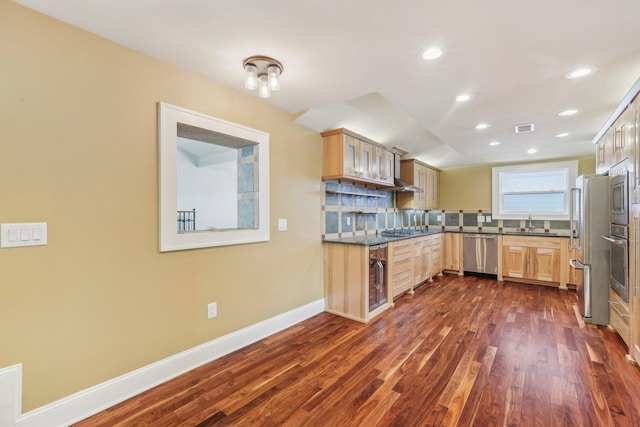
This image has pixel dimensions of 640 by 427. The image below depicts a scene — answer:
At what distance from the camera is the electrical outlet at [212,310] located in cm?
232

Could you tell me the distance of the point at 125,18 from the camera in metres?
1.58

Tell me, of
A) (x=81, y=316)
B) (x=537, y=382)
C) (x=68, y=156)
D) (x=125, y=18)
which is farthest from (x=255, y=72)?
(x=537, y=382)

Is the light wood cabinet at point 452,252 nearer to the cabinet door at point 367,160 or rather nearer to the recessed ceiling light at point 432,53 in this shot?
the cabinet door at point 367,160

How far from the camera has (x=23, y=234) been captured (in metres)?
1.49

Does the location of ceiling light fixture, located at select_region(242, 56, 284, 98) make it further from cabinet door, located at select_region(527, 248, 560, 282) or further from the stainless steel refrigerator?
cabinet door, located at select_region(527, 248, 560, 282)

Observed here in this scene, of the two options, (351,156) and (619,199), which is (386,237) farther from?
(619,199)

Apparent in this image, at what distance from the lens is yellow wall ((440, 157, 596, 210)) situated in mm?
5762

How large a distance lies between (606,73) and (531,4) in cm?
136

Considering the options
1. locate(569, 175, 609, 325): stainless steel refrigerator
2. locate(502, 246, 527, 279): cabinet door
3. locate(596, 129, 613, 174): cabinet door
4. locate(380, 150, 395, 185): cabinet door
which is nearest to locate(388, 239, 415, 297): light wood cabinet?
locate(380, 150, 395, 185): cabinet door

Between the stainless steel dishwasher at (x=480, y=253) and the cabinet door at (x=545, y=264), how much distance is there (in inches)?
21.2

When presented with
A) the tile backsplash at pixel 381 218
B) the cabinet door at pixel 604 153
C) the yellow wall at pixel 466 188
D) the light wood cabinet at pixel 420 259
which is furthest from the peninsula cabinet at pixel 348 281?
the yellow wall at pixel 466 188

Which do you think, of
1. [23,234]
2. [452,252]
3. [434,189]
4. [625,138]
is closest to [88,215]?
[23,234]

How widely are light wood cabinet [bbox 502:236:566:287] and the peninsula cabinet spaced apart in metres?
2.85

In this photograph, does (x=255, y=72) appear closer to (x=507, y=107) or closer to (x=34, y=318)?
(x=34, y=318)
